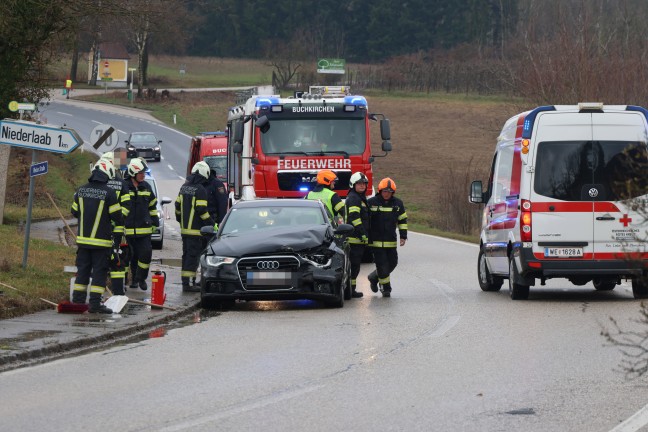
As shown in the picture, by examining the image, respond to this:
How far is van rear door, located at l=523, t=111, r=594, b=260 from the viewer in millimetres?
17453

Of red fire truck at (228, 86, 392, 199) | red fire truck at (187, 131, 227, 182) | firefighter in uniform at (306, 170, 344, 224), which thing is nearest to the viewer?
firefighter in uniform at (306, 170, 344, 224)

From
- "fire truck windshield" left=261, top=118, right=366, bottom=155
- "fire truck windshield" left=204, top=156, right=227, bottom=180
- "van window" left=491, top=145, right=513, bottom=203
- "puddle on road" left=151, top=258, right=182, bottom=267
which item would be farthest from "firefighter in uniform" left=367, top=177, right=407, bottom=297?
"fire truck windshield" left=204, top=156, right=227, bottom=180

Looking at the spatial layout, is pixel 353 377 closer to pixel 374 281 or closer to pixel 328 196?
pixel 374 281

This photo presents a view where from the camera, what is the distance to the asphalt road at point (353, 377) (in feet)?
29.6

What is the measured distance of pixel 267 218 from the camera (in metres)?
18.1

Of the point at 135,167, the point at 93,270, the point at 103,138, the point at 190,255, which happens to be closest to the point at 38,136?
the point at 135,167

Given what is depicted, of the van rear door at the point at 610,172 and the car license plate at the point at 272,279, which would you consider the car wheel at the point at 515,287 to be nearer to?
the van rear door at the point at 610,172

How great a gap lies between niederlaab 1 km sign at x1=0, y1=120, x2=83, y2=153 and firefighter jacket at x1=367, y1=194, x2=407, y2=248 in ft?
14.0

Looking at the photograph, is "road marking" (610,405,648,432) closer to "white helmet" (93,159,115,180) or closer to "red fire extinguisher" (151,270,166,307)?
"white helmet" (93,159,115,180)

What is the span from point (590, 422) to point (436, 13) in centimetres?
13631

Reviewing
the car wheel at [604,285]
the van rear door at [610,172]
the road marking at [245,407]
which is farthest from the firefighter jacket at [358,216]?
the road marking at [245,407]

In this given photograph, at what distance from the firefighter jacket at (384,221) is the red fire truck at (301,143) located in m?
5.51

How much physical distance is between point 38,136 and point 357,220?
455 cm

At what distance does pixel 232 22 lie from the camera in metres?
148
